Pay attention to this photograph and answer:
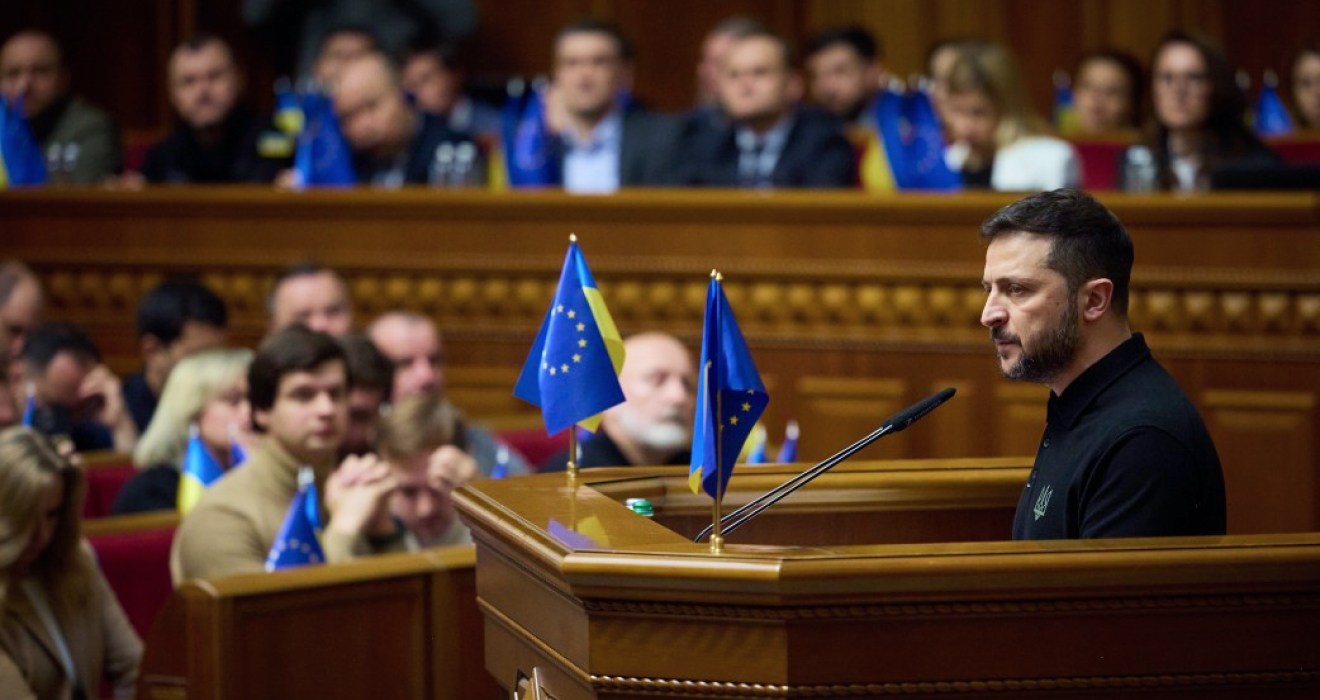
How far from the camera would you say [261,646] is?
392 cm

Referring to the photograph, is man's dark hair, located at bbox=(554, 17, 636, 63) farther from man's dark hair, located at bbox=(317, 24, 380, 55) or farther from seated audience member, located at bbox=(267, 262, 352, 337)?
seated audience member, located at bbox=(267, 262, 352, 337)

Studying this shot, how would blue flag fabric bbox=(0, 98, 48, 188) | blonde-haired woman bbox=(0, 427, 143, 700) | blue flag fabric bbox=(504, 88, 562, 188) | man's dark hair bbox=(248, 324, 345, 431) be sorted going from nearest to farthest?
blonde-haired woman bbox=(0, 427, 143, 700) → man's dark hair bbox=(248, 324, 345, 431) → blue flag fabric bbox=(504, 88, 562, 188) → blue flag fabric bbox=(0, 98, 48, 188)

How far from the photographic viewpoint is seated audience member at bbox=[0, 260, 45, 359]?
6816mm

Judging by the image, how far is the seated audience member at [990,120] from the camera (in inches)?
278

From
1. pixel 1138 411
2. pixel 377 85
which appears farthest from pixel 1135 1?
pixel 1138 411

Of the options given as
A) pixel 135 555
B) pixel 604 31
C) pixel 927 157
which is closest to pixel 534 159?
pixel 604 31

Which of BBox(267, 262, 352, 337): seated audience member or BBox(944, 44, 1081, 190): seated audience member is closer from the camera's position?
BBox(267, 262, 352, 337): seated audience member

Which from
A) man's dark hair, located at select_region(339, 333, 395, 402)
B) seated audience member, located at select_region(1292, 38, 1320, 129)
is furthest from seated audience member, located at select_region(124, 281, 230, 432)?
seated audience member, located at select_region(1292, 38, 1320, 129)

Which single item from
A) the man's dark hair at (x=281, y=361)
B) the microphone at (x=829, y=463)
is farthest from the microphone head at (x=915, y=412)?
the man's dark hair at (x=281, y=361)

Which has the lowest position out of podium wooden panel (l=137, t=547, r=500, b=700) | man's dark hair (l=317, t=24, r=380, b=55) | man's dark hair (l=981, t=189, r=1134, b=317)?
podium wooden panel (l=137, t=547, r=500, b=700)

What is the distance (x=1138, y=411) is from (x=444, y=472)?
8.11 ft

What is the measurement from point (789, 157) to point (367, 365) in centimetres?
226

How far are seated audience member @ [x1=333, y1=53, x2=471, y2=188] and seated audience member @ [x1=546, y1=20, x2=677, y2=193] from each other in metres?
0.44

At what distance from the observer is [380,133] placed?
7.93 metres
